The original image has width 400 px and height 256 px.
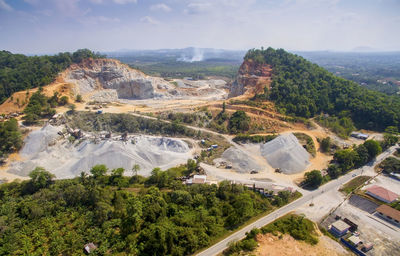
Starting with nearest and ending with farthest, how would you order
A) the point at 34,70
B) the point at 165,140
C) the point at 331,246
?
the point at 331,246
the point at 165,140
the point at 34,70

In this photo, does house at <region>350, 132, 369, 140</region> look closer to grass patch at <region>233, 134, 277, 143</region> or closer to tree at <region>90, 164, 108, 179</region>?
grass patch at <region>233, 134, 277, 143</region>

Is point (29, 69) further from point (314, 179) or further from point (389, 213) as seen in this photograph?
point (389, 213)

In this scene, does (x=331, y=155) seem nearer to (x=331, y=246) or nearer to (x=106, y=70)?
(x=331, y=246)

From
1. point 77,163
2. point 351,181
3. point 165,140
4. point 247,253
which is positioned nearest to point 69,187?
point 77,163

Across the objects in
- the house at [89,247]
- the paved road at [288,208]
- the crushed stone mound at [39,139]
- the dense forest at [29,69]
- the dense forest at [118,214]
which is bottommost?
the paved road at [288,208]

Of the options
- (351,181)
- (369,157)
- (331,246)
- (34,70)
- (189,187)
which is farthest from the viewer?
(34,70)

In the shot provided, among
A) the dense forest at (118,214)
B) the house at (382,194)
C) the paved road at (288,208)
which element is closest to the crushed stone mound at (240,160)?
the dense forest at (118,214)

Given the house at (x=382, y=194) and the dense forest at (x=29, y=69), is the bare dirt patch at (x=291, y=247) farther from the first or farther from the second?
the dense forest at (x=29, y=69)
